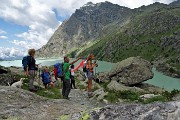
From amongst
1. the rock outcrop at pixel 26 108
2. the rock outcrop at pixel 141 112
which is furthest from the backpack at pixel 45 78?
the rock outcrop at pixel 141 112

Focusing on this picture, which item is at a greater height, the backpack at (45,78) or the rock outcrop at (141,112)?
the rock outcrop at (141,112)

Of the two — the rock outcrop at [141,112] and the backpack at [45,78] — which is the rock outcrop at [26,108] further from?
the backpack at [45,78]

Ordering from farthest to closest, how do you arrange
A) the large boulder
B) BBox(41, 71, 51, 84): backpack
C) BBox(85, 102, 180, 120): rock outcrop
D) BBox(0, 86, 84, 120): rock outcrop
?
the large boulder
BBox(41, 71, 51, 84): backpack
BBox(0, 86, 84, 120): rock outcrop
BBox(85, 102, 180, 120): rock outcrop

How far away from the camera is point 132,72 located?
44.5 m

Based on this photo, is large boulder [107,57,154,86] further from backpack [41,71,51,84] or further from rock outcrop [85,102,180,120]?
rock outcrop [85,102,180,120]

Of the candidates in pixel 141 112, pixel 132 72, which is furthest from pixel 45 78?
pixel 141 112

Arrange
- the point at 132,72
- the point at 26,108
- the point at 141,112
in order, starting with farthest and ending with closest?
1. the point at 132,72
2. the point at 26,108
3. the point at 141,112

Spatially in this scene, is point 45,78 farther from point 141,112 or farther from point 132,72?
point 141,112

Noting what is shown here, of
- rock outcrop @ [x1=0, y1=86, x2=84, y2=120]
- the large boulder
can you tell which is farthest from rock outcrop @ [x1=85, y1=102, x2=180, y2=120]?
the large boulder

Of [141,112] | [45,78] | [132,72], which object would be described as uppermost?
[141,112]

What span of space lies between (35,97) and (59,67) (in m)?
5.73

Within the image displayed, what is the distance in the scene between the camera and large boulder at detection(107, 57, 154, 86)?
4406cm

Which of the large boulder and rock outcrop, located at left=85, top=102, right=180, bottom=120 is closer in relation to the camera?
rock outcrop, located at left=85, top=102, right=180, bottom=120

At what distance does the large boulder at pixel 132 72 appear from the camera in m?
44.1
